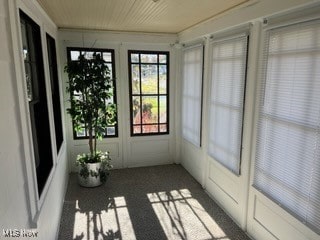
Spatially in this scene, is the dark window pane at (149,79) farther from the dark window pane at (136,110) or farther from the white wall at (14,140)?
the white wall at (14,140)

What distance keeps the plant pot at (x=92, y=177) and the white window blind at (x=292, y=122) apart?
246 centimetres

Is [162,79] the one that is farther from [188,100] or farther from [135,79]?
[188,100]

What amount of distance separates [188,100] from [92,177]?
2105 millimetres

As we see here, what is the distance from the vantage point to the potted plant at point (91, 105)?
372cm

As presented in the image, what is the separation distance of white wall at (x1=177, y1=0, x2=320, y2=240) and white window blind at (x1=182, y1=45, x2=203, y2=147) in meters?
0.25

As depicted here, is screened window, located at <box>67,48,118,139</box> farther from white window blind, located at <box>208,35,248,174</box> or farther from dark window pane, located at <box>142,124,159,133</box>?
white window blind, located at <box>208,35,248,174</box>

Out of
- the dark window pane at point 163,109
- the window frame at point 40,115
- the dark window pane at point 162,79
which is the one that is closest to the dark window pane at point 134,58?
the dark window pane at point 162,79

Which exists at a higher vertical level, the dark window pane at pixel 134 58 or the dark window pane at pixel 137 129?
the dark window pane at pixel 134 58

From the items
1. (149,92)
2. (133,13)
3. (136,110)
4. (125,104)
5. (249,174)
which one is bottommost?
(249,174)

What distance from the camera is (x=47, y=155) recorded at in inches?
104

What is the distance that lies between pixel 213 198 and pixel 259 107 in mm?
1677

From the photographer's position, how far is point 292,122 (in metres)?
2.09

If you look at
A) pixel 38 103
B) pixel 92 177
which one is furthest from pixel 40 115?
pixel 92 177

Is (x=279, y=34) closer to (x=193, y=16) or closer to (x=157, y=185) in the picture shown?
(x=193, y=16)
